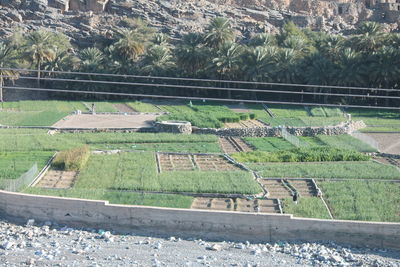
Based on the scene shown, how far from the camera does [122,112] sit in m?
54.8

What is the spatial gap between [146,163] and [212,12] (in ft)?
151

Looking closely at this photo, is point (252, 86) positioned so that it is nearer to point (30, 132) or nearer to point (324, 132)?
point (324, 132)

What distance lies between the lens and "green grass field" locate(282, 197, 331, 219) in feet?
102

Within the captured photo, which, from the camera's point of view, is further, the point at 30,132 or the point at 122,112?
the point at 122,112

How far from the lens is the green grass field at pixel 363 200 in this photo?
101 ft

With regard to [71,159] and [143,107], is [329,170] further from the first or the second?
[143,107]

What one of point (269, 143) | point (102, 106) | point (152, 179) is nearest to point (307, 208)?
point (152, 179)

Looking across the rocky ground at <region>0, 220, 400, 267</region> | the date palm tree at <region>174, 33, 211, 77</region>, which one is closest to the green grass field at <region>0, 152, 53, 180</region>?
the rocky ground at <region>0, 220, 400, 267</region>

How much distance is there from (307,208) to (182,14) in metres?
52.0

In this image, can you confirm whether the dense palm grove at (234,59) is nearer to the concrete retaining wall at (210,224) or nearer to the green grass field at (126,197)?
the green grass field at (126,197)

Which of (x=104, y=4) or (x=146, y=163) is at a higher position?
(x=104, y=4)

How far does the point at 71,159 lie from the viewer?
3756cm

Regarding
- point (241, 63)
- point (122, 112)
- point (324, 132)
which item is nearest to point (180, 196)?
point (324, 132)

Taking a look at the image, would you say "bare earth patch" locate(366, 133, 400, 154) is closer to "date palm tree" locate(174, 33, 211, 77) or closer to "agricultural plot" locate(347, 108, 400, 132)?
"agricultural plot" locate(347, 108, 400, 132)
